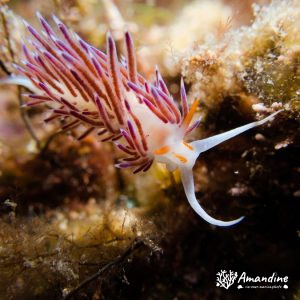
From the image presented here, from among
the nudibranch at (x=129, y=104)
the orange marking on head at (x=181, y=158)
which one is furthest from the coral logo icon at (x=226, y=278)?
the orange marking on head at (x=181, y=158)

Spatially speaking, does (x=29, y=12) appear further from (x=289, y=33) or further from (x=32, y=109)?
(x=289, y=33)

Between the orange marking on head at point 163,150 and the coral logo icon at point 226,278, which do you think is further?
the coral logo icon at point 226,278

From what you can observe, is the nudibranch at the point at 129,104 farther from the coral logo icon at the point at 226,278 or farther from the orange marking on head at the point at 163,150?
the coral logo icon at the point at 226,278

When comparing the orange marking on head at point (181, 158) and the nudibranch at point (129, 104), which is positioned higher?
the nudibranch at point (129, 104)

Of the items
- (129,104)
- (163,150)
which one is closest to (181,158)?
(163,150)

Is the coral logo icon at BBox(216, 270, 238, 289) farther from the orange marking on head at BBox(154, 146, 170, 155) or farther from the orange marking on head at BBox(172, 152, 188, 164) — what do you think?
the orange marking on head at BBox(154, 146, 170, 155)

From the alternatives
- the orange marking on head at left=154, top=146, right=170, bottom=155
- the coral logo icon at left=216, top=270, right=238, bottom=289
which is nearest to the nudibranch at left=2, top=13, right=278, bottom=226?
the orange marking on head at left=154, top=146, right=170, bottom=155

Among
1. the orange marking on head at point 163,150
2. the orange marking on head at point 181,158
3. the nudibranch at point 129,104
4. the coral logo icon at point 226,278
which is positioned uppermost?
the nudibranch at point 129,104

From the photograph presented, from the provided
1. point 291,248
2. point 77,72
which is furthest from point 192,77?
point 291,248
